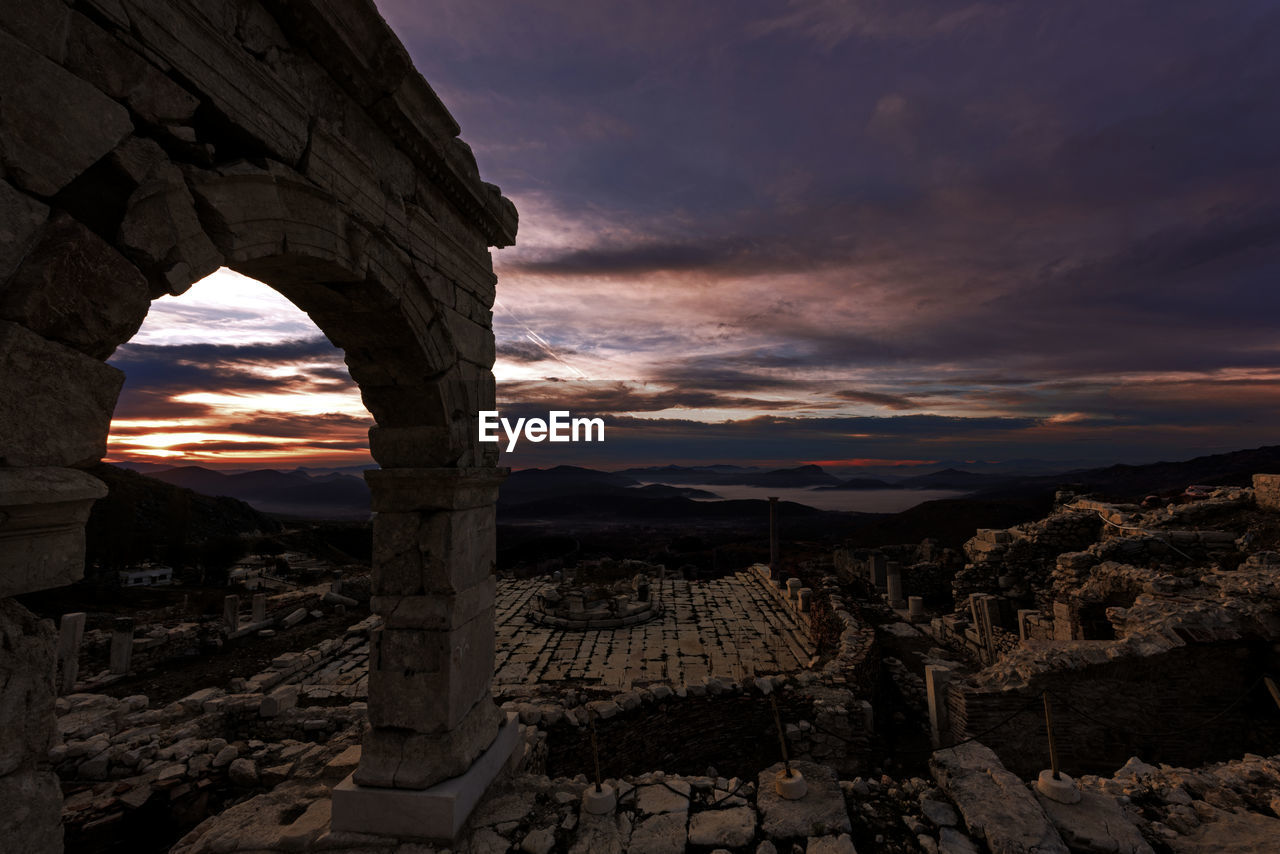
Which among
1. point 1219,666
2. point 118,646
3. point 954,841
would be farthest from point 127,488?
point 1219,666

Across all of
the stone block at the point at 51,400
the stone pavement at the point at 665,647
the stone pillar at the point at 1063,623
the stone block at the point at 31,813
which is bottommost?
the stone pavement at the point at 665,647

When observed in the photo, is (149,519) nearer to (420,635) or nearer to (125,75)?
(420,635)

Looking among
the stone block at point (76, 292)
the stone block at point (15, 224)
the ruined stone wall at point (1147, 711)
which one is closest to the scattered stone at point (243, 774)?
the stone block at point (76, 292)

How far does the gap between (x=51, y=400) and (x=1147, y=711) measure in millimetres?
11402

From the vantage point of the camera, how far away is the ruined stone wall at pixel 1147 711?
24.1 feet

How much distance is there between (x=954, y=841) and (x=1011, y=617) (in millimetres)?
11091

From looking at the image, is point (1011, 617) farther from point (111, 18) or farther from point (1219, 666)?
point (111, 18)

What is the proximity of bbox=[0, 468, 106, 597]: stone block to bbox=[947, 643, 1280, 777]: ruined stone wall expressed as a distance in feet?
31.1

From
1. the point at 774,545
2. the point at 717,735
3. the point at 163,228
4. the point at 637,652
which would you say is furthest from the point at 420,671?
the point at 774,545

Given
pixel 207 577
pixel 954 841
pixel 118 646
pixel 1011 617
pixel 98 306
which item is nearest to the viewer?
pixel 98 306

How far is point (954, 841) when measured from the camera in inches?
166

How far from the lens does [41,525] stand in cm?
190

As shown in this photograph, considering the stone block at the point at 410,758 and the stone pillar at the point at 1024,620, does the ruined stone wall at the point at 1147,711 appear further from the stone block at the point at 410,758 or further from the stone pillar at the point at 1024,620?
the stone block at the point at 410,758

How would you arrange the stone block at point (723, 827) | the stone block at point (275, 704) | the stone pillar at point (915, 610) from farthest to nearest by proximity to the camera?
the stone pillar at point (915, 610) → the stone block at point (275, 704) → the stone block at point (723, 827)
